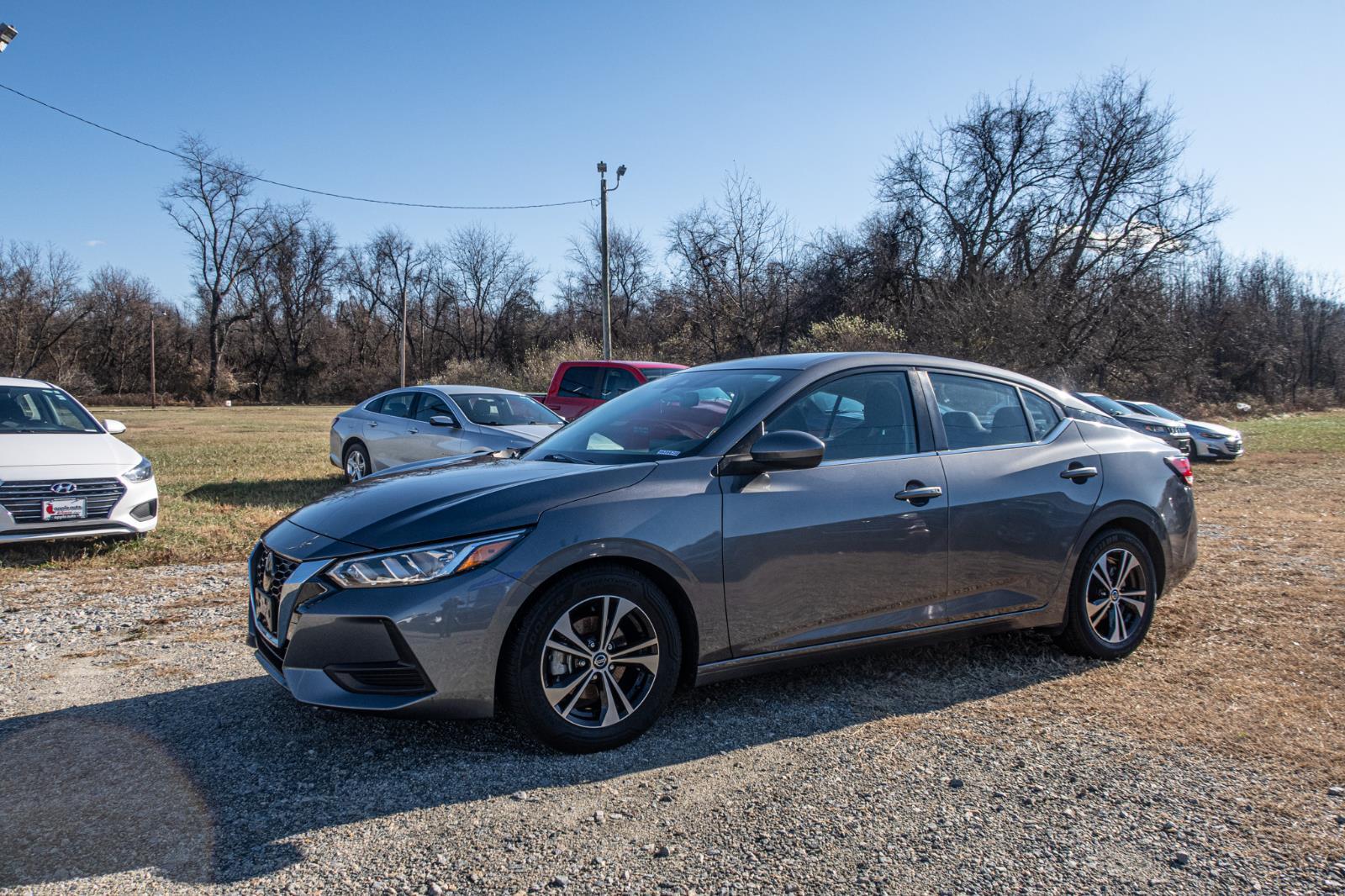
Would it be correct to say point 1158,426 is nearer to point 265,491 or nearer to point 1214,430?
point 1214,430

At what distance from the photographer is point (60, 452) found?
7.67 meters

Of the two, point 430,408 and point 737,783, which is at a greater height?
point 430,408

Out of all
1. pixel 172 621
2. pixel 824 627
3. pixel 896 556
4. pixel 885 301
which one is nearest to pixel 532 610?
pixel 824 627

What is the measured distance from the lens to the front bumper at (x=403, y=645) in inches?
125

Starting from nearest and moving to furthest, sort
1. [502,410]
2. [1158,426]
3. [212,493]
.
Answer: [502,410]
[212,493]
[1158,426]

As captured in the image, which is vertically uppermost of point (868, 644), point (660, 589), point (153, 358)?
point (153, 358)

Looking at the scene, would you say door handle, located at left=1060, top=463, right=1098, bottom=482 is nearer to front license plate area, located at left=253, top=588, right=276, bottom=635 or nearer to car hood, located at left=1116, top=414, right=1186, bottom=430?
front license plate area, located at left=253, top=588, right=276, bottom=635

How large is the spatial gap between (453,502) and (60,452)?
6.08m

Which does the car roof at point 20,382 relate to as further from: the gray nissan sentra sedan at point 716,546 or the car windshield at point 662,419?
the car windshield at point 662,419

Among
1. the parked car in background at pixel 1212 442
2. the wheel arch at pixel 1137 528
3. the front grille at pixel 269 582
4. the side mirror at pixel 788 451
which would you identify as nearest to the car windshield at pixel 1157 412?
the parked car in background at pixel 1212 442

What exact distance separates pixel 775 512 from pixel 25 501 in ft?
21.5

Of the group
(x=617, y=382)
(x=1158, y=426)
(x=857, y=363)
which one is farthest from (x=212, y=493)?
(x=1158, y=426)

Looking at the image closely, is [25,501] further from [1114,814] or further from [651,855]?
[1114,814]

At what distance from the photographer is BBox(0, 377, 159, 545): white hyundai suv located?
7180 mm
